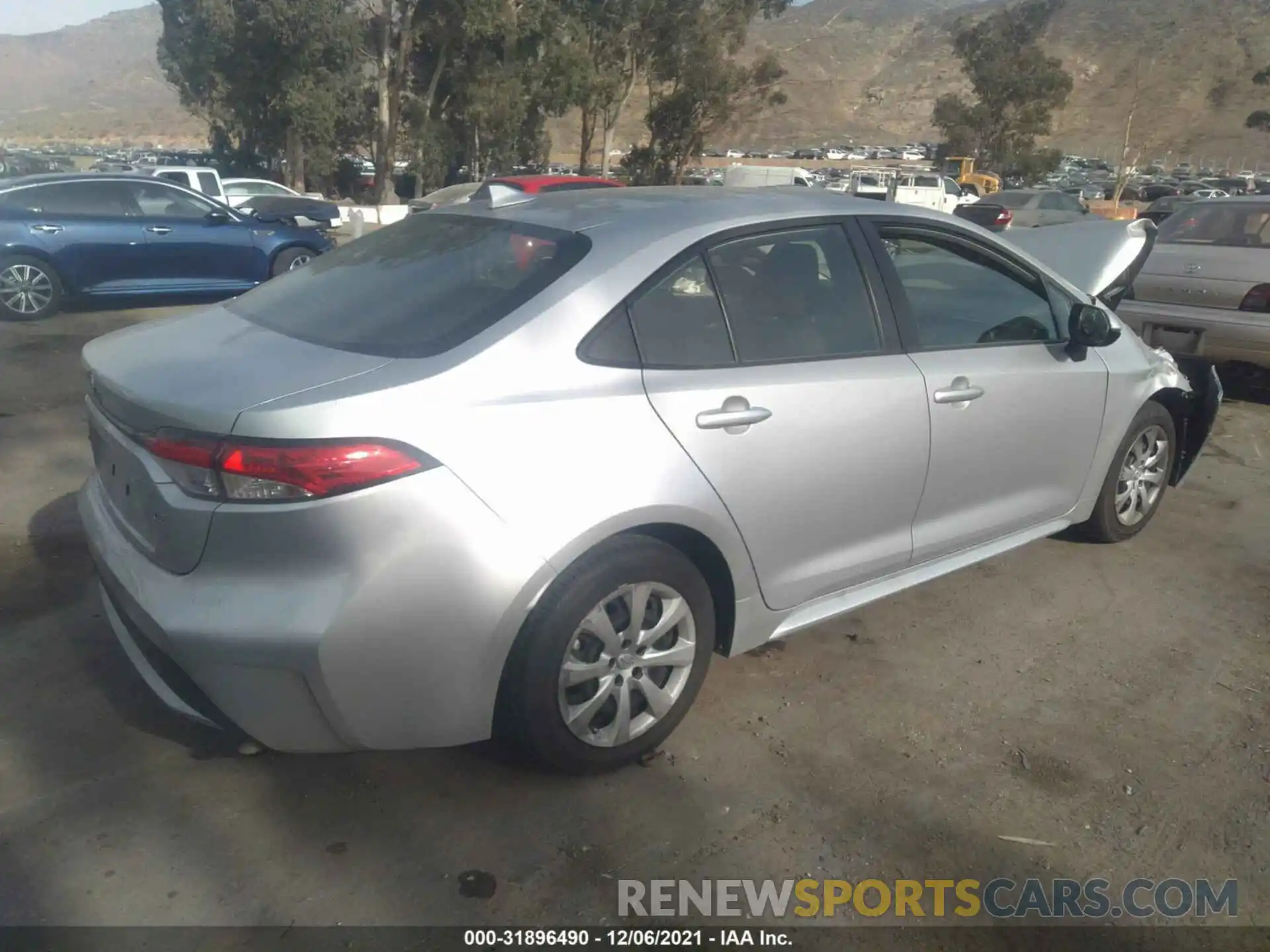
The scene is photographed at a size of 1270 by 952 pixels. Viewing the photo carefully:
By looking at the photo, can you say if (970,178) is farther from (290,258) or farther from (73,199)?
(73,199)

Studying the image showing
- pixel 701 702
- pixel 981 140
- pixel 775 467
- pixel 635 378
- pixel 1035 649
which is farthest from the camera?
pixel 981 140

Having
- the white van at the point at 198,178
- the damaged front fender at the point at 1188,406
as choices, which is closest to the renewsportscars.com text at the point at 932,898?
the damaged front fender at the point at 1188,406

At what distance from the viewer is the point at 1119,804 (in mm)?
2984

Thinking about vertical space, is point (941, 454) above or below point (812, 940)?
above

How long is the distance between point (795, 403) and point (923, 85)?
12245 cm

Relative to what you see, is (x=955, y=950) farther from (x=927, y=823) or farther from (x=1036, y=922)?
(x=927, y=823)

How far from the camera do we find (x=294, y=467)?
7.85ft

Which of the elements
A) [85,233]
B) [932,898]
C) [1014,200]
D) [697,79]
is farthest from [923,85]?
[932,898]

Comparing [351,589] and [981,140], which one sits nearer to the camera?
[351,589]

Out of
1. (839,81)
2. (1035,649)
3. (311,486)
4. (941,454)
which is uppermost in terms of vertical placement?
(311,486)

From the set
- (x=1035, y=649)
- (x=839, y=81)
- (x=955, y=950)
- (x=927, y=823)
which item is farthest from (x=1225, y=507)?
(x=839, y=81)

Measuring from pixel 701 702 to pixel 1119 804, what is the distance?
49.8 inches

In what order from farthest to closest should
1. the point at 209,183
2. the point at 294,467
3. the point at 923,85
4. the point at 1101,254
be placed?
1. the point at 923,85
2. the point at 209,183
3. the point at 1101,254
4. the point at 294,467

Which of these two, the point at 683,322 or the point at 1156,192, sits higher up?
the point at 683,322
